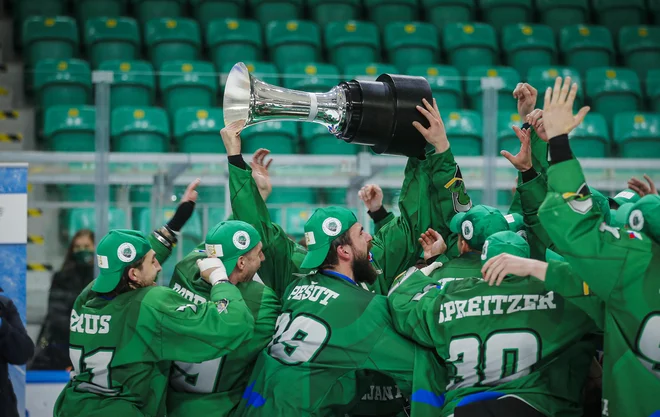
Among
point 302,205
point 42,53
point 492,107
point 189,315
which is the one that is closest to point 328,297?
point 189,315

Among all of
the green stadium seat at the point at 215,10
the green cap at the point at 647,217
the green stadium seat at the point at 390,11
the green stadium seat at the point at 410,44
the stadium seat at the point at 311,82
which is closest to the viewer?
the green cap at the point at 647,217

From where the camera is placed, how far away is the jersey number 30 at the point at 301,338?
3.57 m

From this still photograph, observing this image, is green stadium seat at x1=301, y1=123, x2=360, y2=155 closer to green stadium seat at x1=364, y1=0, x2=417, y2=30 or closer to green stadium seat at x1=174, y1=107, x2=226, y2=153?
green stadium seat at x1=174, y1=107, x2=226, y2=153

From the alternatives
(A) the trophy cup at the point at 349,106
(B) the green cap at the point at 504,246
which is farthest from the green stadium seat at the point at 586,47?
(B) the green cap at the point at 504,246

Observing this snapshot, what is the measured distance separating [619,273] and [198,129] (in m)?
4.64

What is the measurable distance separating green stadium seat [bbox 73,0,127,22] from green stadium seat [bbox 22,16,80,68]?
0.64m

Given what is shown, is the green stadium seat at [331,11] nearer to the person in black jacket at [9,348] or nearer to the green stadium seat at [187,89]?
the green stadium seat at [187,89]

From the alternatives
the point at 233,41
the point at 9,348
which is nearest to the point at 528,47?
the point at 233,41

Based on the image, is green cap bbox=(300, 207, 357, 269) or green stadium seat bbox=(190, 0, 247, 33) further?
green stadium seat bbox=(190, 0, 247, 33)

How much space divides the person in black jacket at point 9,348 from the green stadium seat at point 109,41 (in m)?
4.90

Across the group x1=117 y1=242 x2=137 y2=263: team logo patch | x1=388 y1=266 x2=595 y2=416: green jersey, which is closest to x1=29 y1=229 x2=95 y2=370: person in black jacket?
x1=117 y1=242 x2=137 y2=263: team logo patch

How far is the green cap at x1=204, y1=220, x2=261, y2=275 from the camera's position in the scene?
3.75 m

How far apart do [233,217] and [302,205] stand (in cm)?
175

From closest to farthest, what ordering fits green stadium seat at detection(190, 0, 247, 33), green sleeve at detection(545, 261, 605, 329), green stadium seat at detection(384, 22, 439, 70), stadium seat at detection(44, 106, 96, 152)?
green sleeve at detection(545, 261, 605, 329) → stadium seat at detection(44, 106, 96, 152) → green stadium seat at detection(384, 22, 439, 70) → green stadium seat at detection(190, 0, 247, 33)
